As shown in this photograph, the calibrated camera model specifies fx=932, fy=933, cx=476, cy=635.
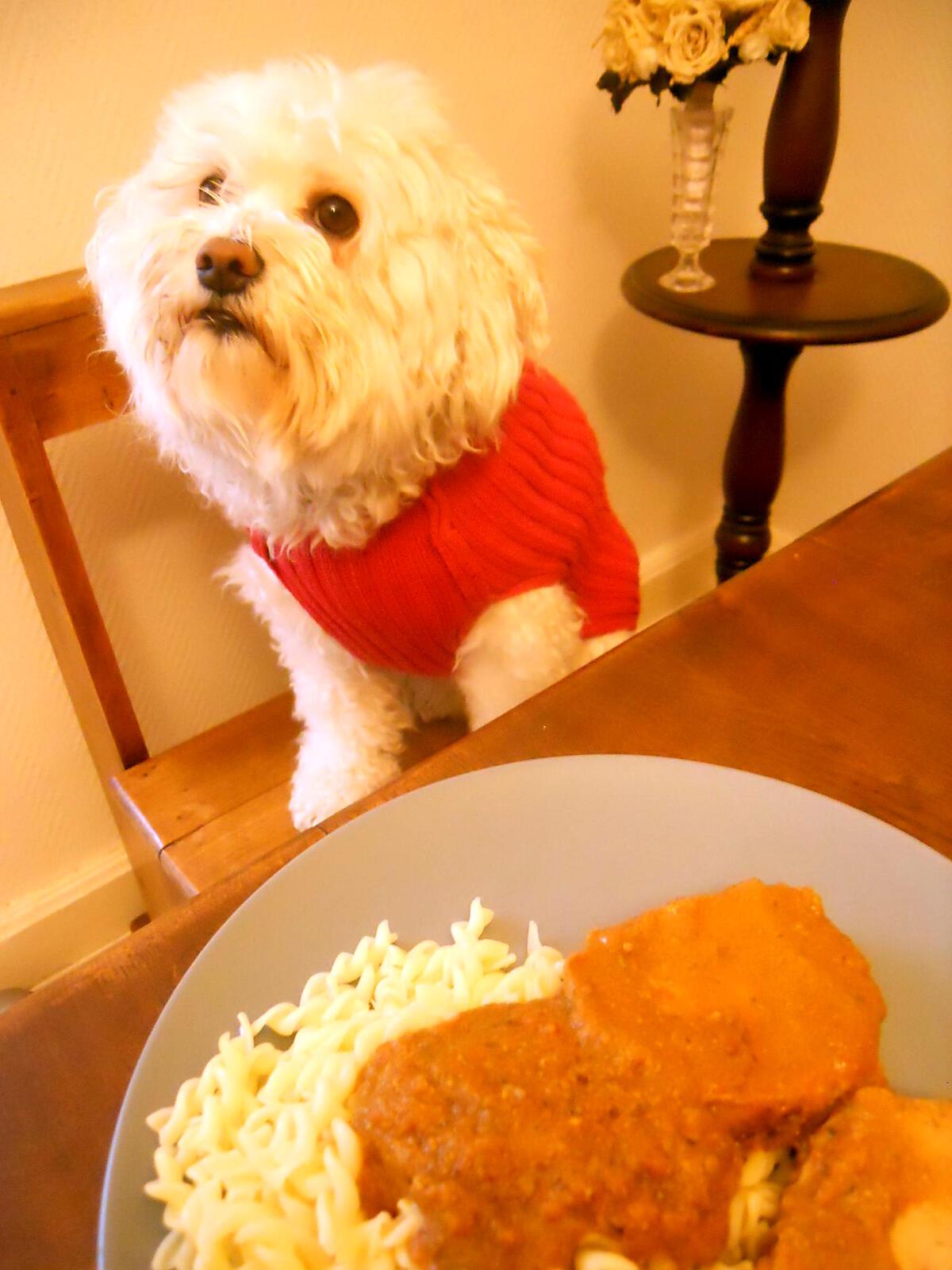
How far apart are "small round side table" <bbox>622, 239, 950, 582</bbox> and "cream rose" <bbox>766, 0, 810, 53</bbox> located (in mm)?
310

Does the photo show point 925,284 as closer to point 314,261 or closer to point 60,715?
point 314,261

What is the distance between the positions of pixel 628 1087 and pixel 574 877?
14 centimetres

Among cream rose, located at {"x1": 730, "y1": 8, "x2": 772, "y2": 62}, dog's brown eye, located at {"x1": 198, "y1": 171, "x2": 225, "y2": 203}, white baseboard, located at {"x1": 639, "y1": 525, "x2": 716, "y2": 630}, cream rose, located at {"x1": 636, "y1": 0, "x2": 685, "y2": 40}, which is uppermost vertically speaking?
cream rose, located at {"x1": 636, "y1": 0, "x2": 685, "y2": 40}

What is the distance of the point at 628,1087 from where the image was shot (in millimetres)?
416

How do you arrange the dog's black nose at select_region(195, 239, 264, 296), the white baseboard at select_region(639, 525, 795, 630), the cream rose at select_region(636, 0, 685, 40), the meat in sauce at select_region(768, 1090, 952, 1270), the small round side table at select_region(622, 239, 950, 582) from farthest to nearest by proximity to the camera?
the white baseboard at select_region(639, 525, 795, 630)
the small round side table at select_region(622, 239, 950, 582)
the cream rose at select_region(636, 0, 685, 40)
the dog's black nose at select_region(195, 239, 264, 296)
the meat in sauce at select_region(768, 1090, 952, 1270)

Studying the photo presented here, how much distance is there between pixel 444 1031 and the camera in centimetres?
45

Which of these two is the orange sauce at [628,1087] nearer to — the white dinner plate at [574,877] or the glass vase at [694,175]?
the white dinner plate at [574,877]

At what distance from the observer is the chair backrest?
3.05ft

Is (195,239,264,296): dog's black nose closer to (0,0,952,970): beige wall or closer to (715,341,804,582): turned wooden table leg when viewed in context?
(0,0,952,970): beige wall

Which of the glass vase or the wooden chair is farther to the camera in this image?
the glass vase

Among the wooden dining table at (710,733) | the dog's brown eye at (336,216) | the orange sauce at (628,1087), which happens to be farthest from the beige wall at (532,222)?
the orange sauce at (628,1087)

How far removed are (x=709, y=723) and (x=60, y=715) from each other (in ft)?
3.33

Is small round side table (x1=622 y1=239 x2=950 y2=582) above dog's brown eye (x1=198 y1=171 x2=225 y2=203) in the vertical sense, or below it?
below

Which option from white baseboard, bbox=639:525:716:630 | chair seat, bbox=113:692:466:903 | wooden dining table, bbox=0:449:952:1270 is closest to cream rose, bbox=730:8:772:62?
wooden dining table, bbox=0:449:952:1270
